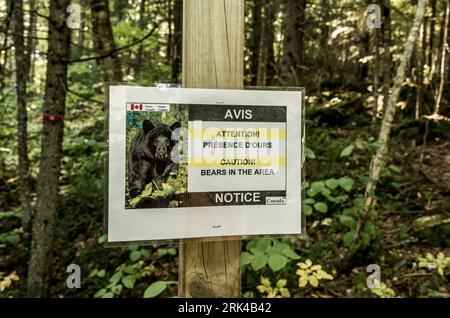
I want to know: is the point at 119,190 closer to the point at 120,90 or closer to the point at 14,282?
the point at 120,90

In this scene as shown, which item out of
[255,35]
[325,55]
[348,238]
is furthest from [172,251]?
[325,55]

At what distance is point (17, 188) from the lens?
25.0ft

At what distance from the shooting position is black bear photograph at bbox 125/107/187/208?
57.7 inches

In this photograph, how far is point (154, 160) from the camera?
148cm

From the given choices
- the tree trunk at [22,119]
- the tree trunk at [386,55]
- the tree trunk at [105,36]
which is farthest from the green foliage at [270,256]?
the tree trunk at [22,119]

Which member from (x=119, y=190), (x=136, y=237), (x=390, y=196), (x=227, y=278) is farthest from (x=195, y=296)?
(x=390, y=196)

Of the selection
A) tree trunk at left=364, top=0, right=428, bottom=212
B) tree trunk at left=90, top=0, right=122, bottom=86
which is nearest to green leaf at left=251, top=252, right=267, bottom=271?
tree trunk at left=364, top=0, right=428, bottom=212

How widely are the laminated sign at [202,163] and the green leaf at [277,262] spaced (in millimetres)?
1080

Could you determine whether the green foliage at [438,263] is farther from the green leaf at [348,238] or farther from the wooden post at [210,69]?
the wooden post at [210,69]

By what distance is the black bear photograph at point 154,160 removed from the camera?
1.46 m

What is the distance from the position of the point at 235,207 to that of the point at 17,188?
24.9ft

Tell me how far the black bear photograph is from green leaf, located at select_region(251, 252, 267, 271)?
140 centimetres

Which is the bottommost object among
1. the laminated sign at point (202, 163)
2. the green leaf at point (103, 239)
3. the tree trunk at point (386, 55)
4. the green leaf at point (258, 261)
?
the green leaf at point (258, 261)

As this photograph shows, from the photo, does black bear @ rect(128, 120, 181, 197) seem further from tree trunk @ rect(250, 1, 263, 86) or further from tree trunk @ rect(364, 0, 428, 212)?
tree trunk @ rect(250, 1, 263, 86)
